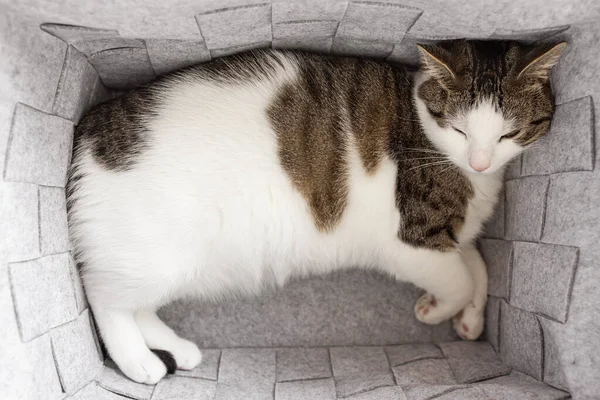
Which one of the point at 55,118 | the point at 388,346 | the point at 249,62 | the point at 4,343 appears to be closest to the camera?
the point at 4,343

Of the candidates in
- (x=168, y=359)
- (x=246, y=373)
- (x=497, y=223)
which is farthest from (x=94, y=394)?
(x=497, y=223)

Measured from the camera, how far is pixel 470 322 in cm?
150

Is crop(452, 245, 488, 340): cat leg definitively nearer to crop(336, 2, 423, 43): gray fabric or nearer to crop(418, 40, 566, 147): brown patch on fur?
crop(418, 40, 566, 147): brown patch on fur

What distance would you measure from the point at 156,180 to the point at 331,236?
426mm

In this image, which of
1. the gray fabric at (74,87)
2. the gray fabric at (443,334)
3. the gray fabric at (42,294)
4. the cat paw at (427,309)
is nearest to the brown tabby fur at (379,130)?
the cat paw at (427,309)

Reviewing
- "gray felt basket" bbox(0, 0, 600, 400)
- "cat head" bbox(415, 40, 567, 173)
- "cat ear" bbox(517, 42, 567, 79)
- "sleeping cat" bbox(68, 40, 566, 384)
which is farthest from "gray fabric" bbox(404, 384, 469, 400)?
"cat ear" bbox(517, 42, 567, 79)

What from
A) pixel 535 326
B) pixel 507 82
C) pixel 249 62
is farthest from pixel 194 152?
pixel 535 326

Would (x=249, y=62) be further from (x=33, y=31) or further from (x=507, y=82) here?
(x=507, y=82)

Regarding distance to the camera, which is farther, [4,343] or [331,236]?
[331,236]

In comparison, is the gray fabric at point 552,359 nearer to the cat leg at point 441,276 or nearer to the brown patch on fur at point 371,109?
the cat leg at point 441,276

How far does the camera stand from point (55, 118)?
3.84ft

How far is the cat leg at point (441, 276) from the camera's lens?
4.39 ft

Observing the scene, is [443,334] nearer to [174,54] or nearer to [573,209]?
[573,209]

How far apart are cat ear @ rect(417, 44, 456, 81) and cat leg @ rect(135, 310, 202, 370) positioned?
89 centimetres
